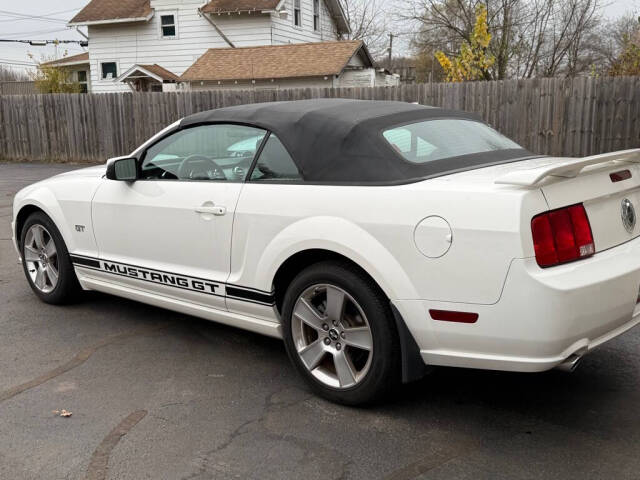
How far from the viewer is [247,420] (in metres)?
3.46

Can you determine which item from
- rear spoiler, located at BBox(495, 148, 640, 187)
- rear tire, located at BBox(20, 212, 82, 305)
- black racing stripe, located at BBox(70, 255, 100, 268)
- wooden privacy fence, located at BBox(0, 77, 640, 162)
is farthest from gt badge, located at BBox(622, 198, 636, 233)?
wooden privacy fence, located at BBox(0, 77, 640, 162)

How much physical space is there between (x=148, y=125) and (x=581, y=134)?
11.2 m

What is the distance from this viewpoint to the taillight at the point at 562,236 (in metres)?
2.92

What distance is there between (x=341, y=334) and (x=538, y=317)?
106cm

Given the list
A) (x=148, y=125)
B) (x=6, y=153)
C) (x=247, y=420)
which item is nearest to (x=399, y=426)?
(x=247, y=420)

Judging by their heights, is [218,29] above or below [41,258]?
above

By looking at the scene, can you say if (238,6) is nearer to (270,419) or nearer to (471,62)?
(471,62)

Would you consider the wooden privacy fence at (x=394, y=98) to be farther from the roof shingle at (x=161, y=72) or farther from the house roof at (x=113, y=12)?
the house roof at (x=113, y=12)

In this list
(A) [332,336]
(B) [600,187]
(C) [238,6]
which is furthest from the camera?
(C) [238,6]

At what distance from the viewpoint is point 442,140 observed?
12.8ft

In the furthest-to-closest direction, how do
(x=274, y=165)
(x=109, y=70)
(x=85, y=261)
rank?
1. (x=109, y=70)
2. (x=85, y=261)
3. (x=274, y=165)

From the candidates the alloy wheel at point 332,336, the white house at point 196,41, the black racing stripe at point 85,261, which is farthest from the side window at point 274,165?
the white house at point 196,41

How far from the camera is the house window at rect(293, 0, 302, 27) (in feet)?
92.2

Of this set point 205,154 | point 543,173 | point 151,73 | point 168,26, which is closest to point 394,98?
point 205,154
